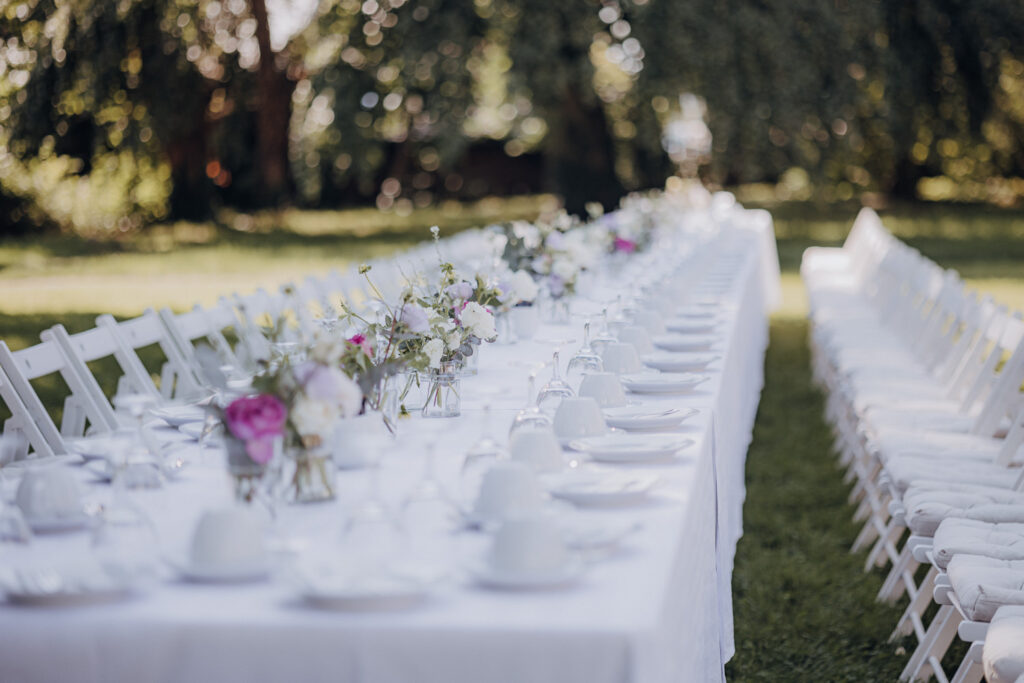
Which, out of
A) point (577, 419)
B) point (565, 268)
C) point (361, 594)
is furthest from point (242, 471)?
point (565, 268)

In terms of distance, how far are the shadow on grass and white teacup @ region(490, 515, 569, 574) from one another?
2.01m

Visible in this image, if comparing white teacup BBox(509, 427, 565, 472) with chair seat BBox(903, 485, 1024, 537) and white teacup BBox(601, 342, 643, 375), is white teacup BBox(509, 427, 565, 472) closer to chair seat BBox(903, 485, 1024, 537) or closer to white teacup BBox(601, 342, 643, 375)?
white teacup BBox(601, 342, 643, 375)

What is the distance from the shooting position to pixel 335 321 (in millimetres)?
3592

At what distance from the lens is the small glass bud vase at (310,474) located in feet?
8.30

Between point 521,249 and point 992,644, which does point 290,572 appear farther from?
point 521,249

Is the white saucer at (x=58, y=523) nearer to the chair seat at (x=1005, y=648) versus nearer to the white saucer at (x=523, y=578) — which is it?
the white saucer at (x=523, y=578)

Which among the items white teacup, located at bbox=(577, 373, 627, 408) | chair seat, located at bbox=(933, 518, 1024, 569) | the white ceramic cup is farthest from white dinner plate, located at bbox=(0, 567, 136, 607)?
the white ceramic cup

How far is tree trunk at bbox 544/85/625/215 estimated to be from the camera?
56.7 feet

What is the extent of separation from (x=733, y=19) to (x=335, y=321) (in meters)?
12.1

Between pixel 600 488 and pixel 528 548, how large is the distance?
20.3 inches

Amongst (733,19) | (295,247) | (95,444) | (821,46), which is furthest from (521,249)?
(295,247)

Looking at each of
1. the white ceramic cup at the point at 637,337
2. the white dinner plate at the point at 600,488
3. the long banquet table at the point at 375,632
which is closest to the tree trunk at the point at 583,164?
the white ceramic cup at the point at 637,337

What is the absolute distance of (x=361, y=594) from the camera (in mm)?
2021

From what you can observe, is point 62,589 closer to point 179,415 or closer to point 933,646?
point 179,415
